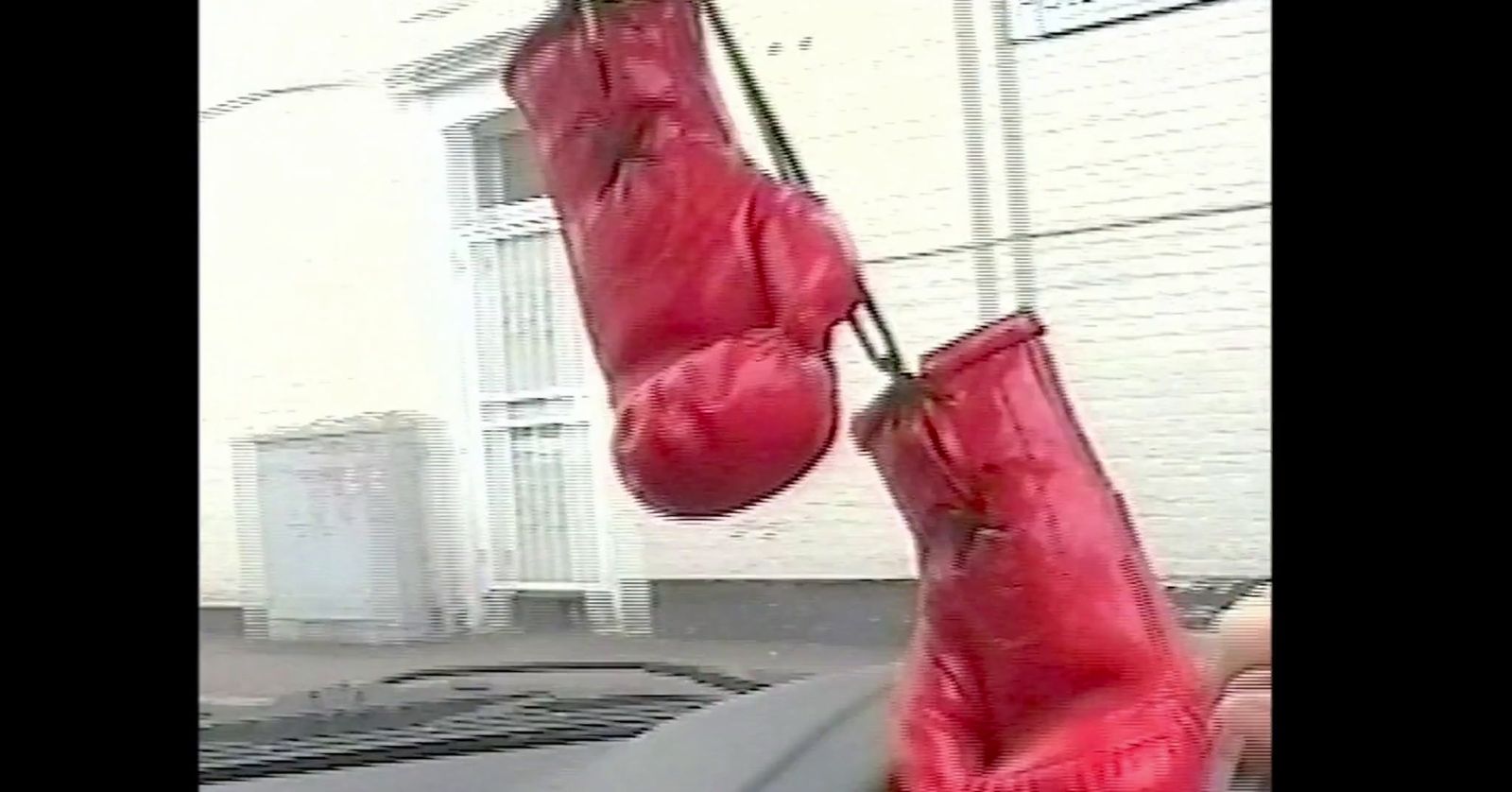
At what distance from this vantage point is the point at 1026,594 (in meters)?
1.08

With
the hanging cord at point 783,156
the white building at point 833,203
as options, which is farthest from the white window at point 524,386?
the hanging cord at point 783,156

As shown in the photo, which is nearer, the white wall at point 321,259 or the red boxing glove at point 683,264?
the red boxing glove at point 683,264

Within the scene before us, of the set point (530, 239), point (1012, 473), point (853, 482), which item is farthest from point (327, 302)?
point (1012, 473)

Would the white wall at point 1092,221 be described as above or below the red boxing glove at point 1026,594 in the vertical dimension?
above

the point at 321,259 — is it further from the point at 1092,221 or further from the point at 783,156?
the point at 1092,221

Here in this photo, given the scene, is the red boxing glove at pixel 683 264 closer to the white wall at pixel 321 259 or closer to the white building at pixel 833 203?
the white building at pixel 833 203

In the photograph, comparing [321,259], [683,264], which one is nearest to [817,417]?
[683,264]

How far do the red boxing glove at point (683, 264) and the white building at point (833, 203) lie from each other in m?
0.04

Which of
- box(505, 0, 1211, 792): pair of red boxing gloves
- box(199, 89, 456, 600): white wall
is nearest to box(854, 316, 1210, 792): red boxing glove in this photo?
box(505, 0, 1211, 792): pair of red boxing gloves

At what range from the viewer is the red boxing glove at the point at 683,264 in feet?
3.47

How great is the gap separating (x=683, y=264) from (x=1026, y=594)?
0.99 feet

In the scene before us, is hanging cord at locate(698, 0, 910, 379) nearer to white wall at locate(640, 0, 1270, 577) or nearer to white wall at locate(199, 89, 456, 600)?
white wall at locate(640, 0, 1270, 577)

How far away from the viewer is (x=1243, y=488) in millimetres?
1181
